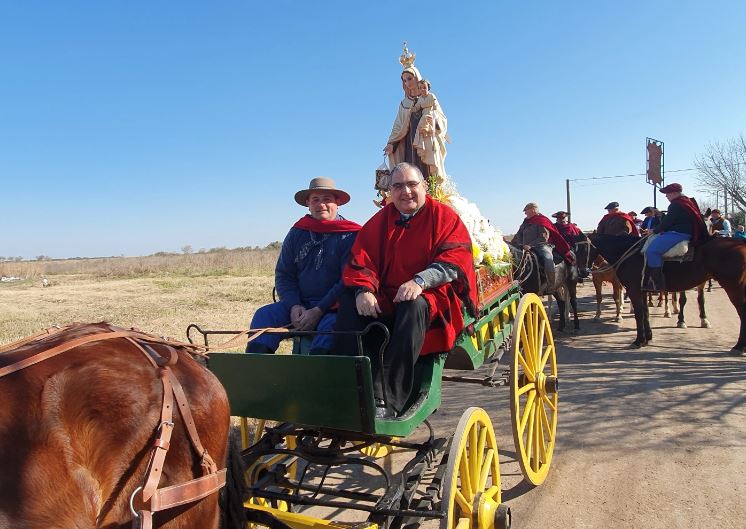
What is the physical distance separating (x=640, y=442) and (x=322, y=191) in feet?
12.0

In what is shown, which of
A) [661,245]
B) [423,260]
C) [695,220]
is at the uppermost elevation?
[695,220]

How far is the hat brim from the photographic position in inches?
154

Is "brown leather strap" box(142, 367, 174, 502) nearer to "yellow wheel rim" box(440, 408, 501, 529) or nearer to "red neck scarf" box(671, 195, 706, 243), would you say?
"yellow wheel rim" box(440, 408, 501, 529)

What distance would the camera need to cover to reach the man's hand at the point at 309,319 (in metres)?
3.55

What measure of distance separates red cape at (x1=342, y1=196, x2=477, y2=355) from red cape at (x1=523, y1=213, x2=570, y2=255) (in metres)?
6.53

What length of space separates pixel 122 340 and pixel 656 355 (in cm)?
823

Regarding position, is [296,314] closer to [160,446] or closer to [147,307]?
[160,446]

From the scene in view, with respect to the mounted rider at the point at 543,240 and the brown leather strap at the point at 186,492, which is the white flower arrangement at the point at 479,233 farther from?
the mounted rider at the point at 543,240

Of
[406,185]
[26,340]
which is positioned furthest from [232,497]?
[406,185]

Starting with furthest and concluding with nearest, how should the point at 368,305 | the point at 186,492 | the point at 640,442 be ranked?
the point at 640,442
the point at 368,305
the point at 186,492

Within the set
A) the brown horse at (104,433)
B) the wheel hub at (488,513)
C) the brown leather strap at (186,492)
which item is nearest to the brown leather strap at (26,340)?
the brown horse at (104,433)

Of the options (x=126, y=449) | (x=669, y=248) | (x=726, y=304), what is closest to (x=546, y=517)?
(x=126, y=449)

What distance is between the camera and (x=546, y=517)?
3.63m

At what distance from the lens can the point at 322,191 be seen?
3932 mm
